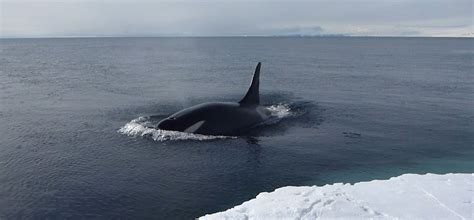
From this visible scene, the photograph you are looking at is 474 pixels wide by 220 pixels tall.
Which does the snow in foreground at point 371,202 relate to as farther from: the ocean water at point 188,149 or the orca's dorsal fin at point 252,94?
the orca's dorsal fin at point 252,94

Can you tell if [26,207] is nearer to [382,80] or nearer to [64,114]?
[64,114]

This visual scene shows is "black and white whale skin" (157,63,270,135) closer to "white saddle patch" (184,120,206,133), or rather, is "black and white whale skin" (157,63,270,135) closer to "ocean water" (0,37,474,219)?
"white saddle patch" (184,120,206,133)

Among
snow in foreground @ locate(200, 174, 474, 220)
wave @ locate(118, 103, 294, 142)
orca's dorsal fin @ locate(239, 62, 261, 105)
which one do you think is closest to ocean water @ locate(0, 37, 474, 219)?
wave @ locate(118, 103, 294, 142)

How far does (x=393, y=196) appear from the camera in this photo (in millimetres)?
19781

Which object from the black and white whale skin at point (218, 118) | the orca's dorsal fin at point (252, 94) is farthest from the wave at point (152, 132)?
the orca's dorsal fin at point (252, 94)

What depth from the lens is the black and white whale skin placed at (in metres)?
32.3

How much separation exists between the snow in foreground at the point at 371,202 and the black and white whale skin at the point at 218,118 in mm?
12221

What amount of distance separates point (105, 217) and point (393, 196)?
40.6 ft

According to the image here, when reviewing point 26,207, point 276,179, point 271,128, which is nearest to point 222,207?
point 276,179

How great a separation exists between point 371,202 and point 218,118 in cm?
1670

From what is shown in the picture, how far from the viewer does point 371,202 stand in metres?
19.1

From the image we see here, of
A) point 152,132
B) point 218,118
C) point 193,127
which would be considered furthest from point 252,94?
point 152,132

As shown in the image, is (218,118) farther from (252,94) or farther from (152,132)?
(252,94)

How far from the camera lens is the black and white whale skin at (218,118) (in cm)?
3234
